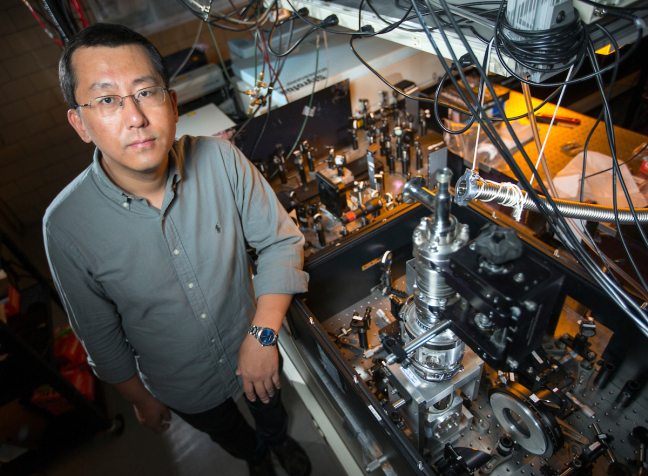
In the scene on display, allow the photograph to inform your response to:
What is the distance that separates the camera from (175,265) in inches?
40.6

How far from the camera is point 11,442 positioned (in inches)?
72.9

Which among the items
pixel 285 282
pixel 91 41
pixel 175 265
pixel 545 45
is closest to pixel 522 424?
pixel 285 282

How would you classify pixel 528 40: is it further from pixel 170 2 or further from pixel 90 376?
pixel 170 2

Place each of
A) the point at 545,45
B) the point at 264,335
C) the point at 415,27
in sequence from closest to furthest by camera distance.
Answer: the point at 545,45 → the point at 415,27 → the point at 264,335

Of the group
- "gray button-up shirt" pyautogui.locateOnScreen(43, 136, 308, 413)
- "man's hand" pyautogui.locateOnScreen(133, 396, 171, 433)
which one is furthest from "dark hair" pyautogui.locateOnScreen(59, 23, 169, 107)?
"man's hand" pyautogui.locateOnScreen(133, 396, 171, 433)

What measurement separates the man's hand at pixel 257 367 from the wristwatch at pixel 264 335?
16mm

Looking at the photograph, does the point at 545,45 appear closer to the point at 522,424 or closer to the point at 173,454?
the point at 522,424

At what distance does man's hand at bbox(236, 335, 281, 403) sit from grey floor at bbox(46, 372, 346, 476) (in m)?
0.76

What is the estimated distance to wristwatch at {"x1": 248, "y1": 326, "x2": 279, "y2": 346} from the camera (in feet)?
3.51

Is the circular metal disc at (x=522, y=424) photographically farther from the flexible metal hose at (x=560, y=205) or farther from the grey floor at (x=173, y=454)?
the grey floor at (x=173, y=454)

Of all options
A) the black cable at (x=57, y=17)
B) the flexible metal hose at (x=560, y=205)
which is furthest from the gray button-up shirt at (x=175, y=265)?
the black cable at (x=57, y=17)

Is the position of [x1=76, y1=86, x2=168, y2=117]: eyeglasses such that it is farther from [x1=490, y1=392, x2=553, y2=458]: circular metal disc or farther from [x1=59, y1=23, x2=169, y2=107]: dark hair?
→ [x1=490, y1=392, x2=553, y2=458]: circular metal disc

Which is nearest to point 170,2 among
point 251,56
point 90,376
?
point 251,56

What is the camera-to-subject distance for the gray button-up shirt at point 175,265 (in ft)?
3.14
